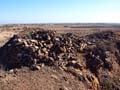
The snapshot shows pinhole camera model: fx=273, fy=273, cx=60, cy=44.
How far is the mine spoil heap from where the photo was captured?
1686 cm

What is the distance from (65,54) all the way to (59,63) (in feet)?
4.83

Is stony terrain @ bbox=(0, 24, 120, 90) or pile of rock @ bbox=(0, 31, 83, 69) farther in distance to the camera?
pile of rock @ bbox=(0, 31, 83, 69)

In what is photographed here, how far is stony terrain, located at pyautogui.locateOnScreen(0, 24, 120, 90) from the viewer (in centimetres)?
1450

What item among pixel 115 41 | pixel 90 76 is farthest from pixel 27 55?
pixel 115 41

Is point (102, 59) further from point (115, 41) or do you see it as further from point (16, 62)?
point (16, 62)

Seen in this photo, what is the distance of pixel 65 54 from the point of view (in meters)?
17.9

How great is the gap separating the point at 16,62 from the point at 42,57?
2045 millimetres

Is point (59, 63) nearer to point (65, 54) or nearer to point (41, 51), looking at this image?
point (65, 54)

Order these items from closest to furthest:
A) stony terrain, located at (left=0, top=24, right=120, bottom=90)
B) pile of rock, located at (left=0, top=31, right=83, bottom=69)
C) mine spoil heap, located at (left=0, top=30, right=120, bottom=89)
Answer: stony terrain, located at (left=0, top=24, right=120, bottom=90), mine spoil heap, located at (left=0, top=30, right=120, bottom=89), pile of rock, located at (left=0, top=31, right=83, bottom=69)

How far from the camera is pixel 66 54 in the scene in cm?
1789

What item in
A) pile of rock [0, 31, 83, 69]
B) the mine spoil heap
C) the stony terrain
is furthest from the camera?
pile of rock [0, 31, 83, 69]

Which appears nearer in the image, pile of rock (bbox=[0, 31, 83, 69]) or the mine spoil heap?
the mine spoil heap

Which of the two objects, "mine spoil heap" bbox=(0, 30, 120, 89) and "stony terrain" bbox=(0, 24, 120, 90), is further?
"mine spoil heap" bbox=(0, 30, 120, 89)

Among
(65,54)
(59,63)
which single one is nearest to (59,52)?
(65,54)
